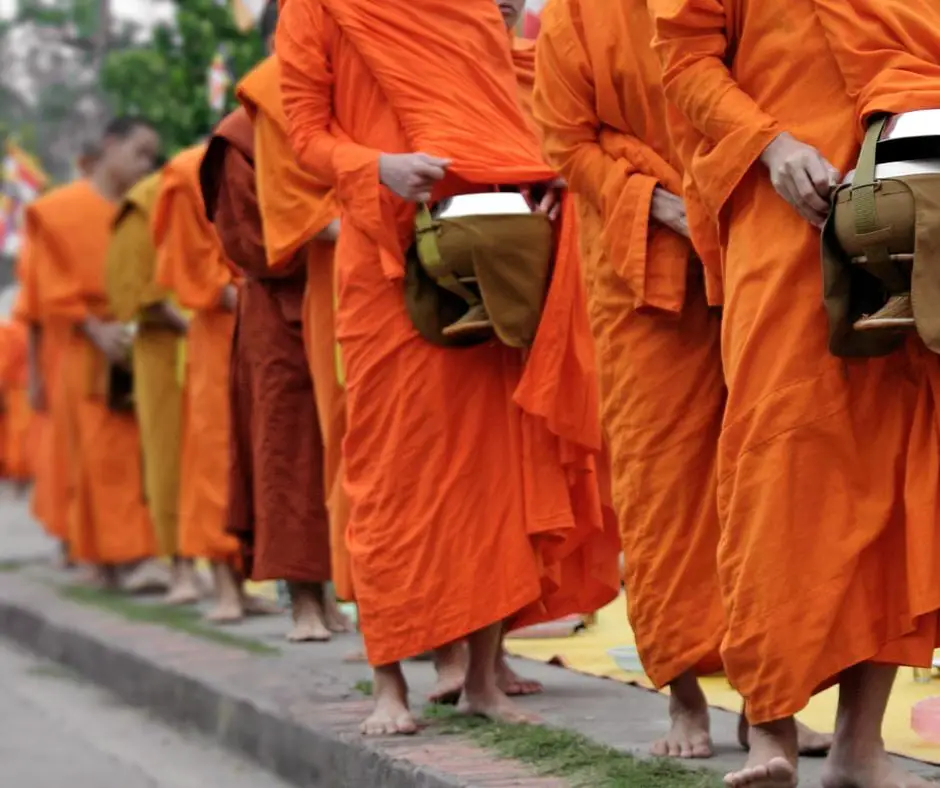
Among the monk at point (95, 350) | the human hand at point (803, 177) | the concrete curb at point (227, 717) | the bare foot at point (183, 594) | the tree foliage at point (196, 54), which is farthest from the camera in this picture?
the tree foliage at point (196, 54)

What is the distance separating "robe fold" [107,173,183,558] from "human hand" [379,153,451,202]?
440 centimetres

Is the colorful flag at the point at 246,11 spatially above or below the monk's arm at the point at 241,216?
above

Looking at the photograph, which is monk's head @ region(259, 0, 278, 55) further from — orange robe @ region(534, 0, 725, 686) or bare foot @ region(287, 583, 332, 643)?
orange robe @ region(534, 0, 725, 686)

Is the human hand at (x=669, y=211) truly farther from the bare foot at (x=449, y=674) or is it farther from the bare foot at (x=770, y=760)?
the bare foot at (x=449, y=674)

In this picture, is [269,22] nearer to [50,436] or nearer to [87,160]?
[87,160]

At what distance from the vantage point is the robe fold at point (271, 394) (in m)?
7.19

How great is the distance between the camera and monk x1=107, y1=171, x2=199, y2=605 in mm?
9289

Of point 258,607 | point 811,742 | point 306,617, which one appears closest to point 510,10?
point 811,742

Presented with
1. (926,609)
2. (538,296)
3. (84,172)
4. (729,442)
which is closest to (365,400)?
(538,296)

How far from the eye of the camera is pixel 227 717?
20.1 feet

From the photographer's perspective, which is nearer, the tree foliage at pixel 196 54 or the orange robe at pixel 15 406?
the tree foliage at pixel 196 54

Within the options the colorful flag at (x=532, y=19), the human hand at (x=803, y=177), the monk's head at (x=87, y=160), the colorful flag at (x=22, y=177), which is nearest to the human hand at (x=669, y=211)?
the human hand at (x=803, y=177)

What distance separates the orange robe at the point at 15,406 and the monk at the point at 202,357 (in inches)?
521

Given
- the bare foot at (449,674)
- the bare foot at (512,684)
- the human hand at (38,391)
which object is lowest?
the human hand at (38,391)
